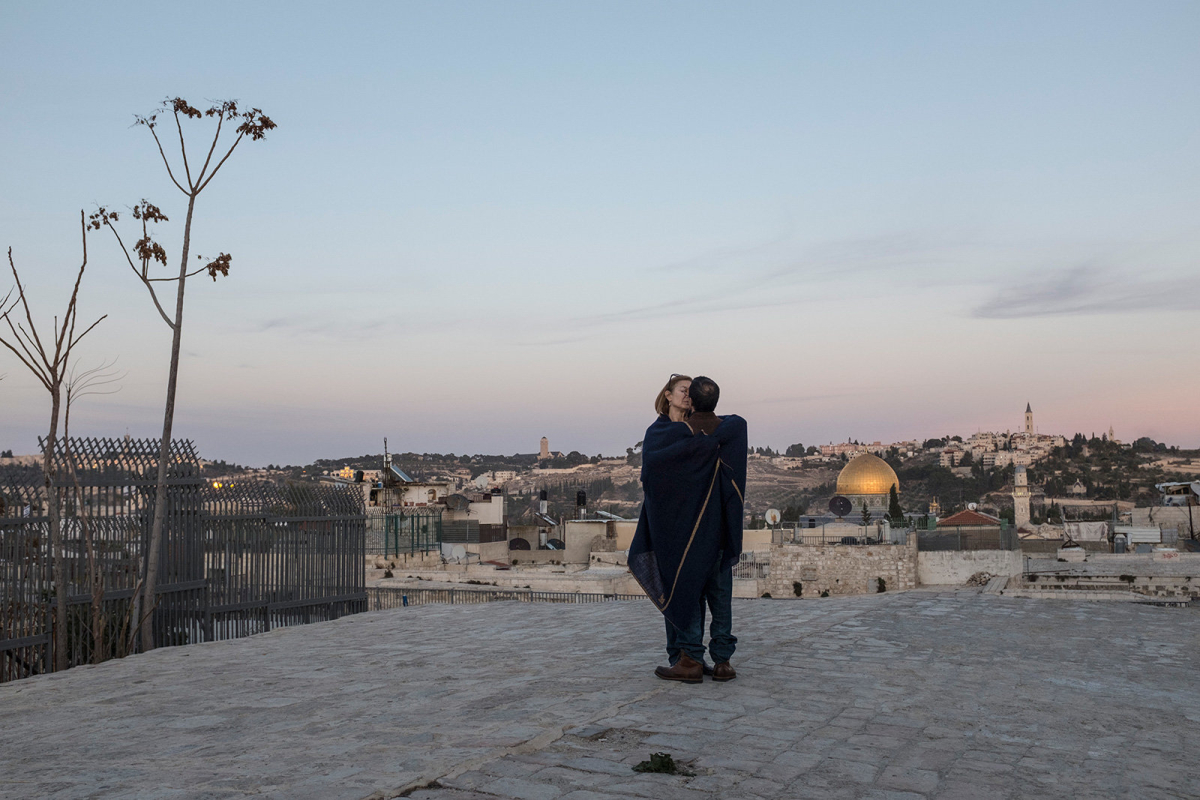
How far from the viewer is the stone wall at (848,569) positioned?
30500 mm

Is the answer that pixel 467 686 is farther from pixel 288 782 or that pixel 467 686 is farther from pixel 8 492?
pixel 8 492

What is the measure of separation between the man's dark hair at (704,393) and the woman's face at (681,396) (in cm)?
5

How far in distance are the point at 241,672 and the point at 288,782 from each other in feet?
10.7

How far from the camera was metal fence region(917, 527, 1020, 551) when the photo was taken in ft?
103

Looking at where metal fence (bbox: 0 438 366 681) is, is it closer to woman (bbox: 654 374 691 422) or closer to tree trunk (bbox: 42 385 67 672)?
tree trunk (bbox: 42 385 67 672)

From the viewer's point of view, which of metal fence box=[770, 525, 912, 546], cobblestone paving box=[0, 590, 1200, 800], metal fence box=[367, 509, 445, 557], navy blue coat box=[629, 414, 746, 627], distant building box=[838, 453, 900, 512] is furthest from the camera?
distant building box=[838, 453, 900, 512]

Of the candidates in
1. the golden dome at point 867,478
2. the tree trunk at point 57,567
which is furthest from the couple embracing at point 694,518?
the golden dome at point 867,478

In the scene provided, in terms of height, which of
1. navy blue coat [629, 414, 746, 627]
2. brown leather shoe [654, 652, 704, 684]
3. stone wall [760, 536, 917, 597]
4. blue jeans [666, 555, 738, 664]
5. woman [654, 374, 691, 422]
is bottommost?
stone wall [760, 536, 917, 597]

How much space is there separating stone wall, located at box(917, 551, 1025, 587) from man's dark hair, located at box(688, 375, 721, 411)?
2850 cm

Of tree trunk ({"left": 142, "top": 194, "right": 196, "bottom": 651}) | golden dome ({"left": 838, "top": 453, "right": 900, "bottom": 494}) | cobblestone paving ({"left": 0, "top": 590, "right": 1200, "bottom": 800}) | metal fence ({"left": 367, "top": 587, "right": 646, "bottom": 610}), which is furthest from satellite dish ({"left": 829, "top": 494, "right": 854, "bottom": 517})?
tree trunk ({"left": 142, "top": 194, "right": 196, "bottom": 651})

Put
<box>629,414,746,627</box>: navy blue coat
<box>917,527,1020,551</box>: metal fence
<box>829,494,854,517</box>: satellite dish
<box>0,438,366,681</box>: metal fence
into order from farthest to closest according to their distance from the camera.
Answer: <box>829,494,854,517</box>: satellite dish, <box>917,527,1020,551</box>: metal fence, <box>0,438,366,681</box>: metal fence, <box>629,414,746,627</box>: navy blue coat

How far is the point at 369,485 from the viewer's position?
4828 centimetres

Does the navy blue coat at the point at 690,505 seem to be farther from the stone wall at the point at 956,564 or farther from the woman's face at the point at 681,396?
the stone wall at the point at 956,564

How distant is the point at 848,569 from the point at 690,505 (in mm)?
27163
